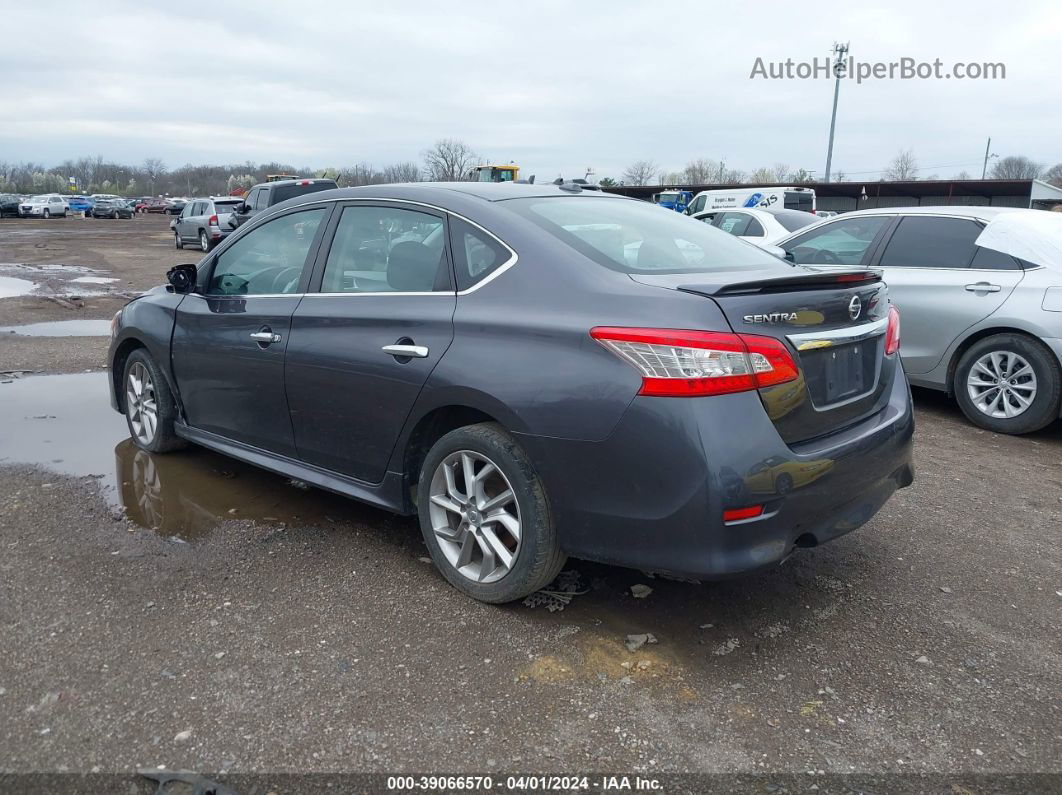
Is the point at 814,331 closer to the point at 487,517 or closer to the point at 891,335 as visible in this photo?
the point at 891,335

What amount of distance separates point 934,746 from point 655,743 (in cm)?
86

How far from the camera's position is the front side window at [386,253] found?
3500mm

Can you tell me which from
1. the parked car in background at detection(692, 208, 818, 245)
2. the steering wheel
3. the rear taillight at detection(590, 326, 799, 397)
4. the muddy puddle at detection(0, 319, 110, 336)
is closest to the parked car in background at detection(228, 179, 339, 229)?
the muddy puddle at detection(0, 319, 110, 336)

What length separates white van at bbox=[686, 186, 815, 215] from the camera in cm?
2464

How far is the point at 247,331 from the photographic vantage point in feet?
13.7

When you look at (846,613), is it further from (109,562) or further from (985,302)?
(985,302)

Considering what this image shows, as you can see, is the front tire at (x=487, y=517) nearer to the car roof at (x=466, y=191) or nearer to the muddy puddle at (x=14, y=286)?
the car roof at (x=466, y=191)

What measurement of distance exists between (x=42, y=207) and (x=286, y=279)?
63.9 m

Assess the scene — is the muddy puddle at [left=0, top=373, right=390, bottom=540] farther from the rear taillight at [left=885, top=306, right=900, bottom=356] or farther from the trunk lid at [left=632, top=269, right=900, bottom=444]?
the rear taillight at [left=885, top=306, right=900, bottom=356]

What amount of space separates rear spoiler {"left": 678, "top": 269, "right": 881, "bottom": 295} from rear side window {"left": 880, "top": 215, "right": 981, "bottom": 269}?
377 cm

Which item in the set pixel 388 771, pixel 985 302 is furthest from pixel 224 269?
pixel 985 302

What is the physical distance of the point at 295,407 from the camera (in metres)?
3.91

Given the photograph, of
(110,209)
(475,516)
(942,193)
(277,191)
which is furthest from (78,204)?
(475,516)

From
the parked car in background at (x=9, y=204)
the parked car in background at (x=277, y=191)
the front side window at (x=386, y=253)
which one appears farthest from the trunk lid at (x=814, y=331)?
the parked car in background at (x=9, y=204)
